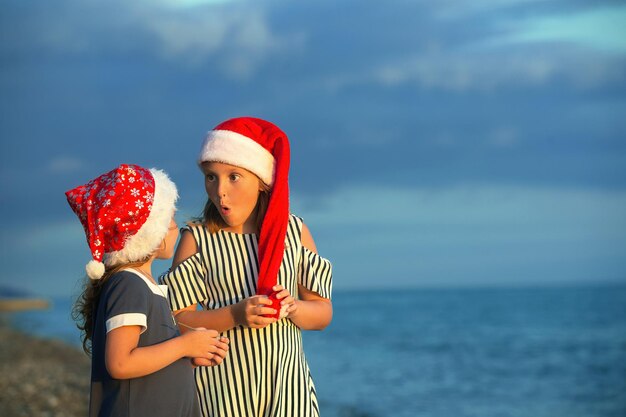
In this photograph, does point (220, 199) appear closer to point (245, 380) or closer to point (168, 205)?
point (168, 205)

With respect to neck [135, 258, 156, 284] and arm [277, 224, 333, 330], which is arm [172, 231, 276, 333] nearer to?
arm [277, 224, 333, 330]

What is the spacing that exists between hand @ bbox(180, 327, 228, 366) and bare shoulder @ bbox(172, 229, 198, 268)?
0.52m

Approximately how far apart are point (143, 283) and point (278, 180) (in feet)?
2.65

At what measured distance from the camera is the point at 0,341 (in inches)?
1000

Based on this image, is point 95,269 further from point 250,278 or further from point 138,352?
point 250,278

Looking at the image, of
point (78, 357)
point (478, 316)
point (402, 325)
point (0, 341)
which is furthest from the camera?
point (478, 316)

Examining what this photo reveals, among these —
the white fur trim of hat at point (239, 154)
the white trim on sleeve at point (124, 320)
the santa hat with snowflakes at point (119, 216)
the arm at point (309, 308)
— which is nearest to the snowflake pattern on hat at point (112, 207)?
the santa hat with snowflakes at point (119, 216)

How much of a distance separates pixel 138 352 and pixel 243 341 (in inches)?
26.4

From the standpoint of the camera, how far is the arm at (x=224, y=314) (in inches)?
142

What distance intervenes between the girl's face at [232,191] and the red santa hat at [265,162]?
0.10 ft

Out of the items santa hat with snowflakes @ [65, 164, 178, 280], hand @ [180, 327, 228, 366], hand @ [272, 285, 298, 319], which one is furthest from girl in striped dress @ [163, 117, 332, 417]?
santa hat with snowflakes @ [65, 164, 178, 280]

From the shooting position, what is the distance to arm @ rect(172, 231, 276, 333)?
142 inches

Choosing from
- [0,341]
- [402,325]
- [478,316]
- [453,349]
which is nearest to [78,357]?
[0,341]

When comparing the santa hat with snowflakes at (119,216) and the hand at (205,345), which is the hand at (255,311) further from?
the santa hat with snowflakes at (119,216)
